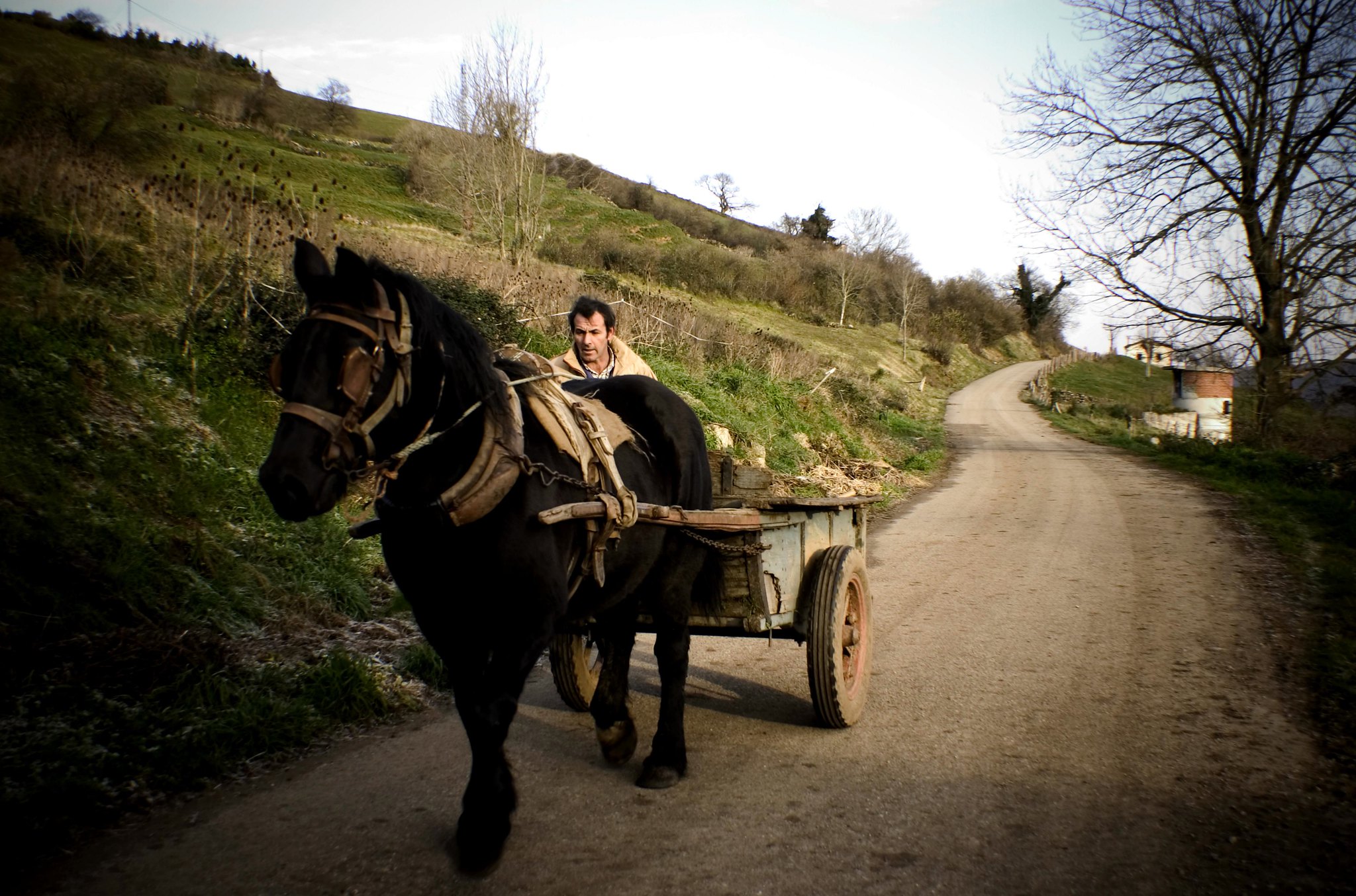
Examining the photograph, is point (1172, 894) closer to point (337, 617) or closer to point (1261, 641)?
point (1261, 641)

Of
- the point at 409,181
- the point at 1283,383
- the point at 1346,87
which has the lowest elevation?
the point at 1283,383

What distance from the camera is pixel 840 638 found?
4.24m

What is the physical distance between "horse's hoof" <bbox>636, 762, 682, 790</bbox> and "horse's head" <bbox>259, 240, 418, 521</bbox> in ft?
6.38

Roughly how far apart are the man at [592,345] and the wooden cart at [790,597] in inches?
43.3

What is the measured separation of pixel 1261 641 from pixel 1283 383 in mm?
15862

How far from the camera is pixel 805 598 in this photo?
443cm

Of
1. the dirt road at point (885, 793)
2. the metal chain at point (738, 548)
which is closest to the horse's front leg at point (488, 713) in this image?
the dirt road at point (885, 793)

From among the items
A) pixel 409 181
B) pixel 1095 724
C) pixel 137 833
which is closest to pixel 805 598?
pixel 1095 724

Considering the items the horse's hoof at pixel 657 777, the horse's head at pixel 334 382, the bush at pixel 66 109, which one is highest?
the bush at pixel 66 109

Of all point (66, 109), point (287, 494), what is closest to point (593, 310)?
point (287, 494)

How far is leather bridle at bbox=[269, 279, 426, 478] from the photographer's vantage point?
2309 mm

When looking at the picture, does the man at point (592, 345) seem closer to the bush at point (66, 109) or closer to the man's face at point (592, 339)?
the man's face at point (592, 339)

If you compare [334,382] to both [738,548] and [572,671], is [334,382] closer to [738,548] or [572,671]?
[738,548]

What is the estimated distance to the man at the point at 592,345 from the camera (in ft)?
15.5
